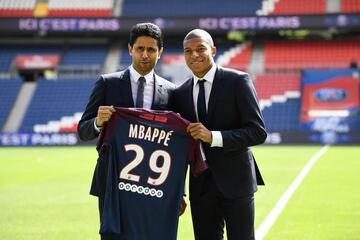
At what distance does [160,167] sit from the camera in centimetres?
432

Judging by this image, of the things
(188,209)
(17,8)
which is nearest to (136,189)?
(188,209)

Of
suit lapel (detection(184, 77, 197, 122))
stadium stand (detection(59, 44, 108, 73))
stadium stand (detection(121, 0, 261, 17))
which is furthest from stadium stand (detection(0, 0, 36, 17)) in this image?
suit lapel (detection(184, 77, 197, 122))

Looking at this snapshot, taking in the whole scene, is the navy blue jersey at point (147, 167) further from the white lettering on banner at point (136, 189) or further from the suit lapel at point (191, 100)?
the suit lapel at point (191, 100)

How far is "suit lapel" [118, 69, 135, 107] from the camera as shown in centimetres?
438

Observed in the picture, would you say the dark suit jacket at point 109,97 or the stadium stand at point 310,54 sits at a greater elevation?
the dark suit jacket at point 109,97

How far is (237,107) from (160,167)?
0.70 meters

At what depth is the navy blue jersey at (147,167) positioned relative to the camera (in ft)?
14.0

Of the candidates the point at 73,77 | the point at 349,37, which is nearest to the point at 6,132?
the point at 73,77

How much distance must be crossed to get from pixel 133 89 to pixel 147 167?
59 centimetres

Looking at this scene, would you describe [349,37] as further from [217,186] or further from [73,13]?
[217,186]

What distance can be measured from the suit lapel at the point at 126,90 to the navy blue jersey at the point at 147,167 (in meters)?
0.13

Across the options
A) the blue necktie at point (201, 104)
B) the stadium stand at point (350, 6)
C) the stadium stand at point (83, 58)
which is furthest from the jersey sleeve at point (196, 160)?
the stadium stand at point (350, 6)

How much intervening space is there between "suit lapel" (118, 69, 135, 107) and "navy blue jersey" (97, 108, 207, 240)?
126 millimetres

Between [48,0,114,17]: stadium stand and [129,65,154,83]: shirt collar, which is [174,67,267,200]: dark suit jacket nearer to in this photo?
[129,65,154,83]: shirt collar
